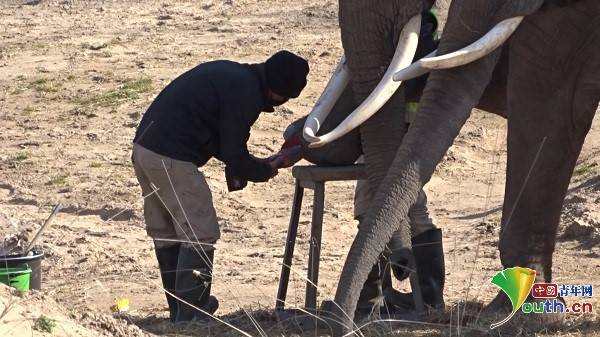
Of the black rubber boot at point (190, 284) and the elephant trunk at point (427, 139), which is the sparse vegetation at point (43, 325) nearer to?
the elephant trunk at point (427, 139)

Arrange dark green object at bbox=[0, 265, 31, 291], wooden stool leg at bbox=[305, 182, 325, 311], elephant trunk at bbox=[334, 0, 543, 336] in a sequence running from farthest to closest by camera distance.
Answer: wooden stool leg at bbox=[305, 182, 325, 311], dark green object at bbox=[0, 265, 31, 291], elephant trunk at bbox=[334, 0, 543, 336]

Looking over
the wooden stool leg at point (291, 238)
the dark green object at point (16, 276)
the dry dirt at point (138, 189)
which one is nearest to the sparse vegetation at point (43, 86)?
the dry dirt at point (138, 189)

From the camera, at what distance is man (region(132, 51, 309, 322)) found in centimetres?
808

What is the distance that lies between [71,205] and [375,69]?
5.27 m

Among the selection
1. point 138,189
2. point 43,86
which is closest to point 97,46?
point 43,86

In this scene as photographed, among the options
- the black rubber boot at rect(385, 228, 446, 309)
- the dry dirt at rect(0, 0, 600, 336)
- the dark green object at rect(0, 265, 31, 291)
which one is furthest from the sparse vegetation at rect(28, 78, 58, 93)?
the black rubber boot at rect(385, 228, 446, 309)

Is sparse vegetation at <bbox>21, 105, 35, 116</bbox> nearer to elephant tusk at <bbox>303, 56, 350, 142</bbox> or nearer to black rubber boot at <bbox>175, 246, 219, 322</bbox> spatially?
black rubber boot at <bbox>175, 246, 219, 322</bbox>

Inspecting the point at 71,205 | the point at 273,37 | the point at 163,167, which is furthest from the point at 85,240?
the point at 273,37

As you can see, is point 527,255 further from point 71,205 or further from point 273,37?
point 273,37

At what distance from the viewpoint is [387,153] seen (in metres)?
7.41

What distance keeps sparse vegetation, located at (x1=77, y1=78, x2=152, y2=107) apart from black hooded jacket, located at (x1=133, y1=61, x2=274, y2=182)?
264 inches

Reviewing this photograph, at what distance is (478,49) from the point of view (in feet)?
22.0

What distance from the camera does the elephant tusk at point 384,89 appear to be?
701cm

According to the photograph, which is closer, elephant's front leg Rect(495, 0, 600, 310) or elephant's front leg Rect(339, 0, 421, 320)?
elephant's front leg Rect(495, 0, 600, 310)
